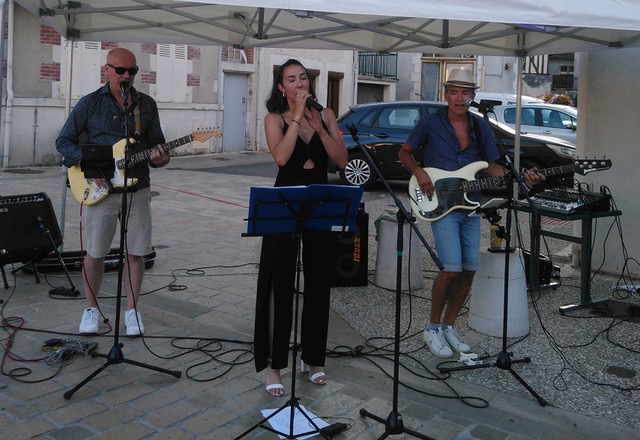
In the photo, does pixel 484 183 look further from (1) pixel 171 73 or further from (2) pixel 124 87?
(1) pixel 171 73

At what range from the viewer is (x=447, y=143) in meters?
4.56

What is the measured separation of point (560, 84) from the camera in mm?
28297

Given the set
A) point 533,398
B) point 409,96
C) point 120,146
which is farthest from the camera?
point 409,96

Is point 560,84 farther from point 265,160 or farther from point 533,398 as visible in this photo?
point 533,398

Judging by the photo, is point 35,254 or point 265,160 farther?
point 265,160

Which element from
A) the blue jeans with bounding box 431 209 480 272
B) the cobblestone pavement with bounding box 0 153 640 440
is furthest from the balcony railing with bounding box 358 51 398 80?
the blue jeans with bounding box 431 209 480 272

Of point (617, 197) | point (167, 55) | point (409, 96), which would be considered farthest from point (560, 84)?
point (617, 197)

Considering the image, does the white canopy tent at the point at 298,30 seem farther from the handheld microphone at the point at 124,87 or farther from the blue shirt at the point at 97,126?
the handheld microphone at the point at 124,87

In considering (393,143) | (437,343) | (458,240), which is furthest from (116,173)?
(393,143)

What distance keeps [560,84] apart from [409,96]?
6242mm

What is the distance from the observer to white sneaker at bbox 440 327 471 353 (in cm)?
452

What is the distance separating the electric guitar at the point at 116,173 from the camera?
441 centimetres

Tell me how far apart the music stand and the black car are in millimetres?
8275

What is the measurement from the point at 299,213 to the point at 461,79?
1787 millimetres
